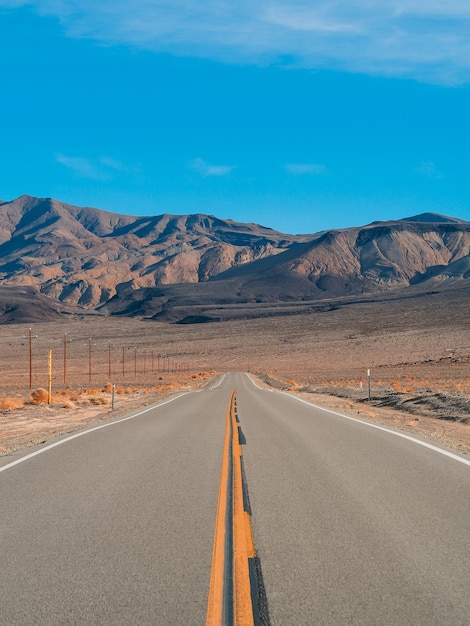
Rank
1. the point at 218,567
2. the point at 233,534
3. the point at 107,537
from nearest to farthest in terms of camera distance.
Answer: the point at 218,567, the point at 107,537, the point at 233,534

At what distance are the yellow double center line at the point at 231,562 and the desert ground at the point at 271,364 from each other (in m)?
6.01

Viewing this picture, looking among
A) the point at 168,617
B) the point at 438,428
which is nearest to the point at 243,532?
the point at 168,617

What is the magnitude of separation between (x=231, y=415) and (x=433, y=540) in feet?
54.0

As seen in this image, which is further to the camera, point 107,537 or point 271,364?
point 271,364

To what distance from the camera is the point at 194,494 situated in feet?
28.4

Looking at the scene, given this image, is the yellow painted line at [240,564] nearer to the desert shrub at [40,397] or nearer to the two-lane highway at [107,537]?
the two-lane highway at [107,537]

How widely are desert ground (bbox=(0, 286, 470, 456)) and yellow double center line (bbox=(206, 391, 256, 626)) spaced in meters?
6.01

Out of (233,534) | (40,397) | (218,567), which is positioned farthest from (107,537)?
(40,397)

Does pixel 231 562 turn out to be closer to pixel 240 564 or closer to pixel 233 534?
pixel 240 564

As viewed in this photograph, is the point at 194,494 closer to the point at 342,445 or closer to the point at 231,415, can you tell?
the point at 342,445

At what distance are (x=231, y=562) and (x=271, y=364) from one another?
102683mm

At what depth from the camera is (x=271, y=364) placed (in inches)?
4252

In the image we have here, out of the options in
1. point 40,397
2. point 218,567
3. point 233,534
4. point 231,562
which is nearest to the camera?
point 218,567

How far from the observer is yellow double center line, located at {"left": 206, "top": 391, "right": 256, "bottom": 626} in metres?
4.58
